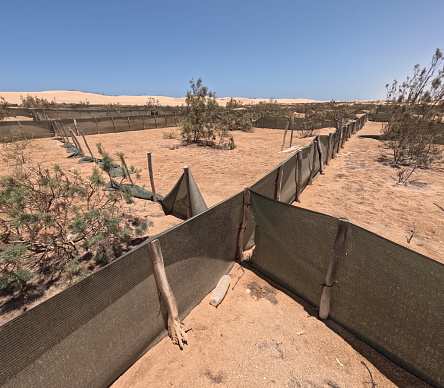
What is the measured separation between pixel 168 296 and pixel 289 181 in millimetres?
4163

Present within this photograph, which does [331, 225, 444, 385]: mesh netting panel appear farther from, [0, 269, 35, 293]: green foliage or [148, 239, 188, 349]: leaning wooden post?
[0, 269, 35, 293]: green foliage

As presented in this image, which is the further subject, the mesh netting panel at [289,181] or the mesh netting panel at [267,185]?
the mesh netting panel at [289,181]

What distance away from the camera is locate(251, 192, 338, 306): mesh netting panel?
→ 270cm

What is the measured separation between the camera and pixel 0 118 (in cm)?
1873

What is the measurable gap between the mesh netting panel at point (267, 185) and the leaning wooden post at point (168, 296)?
78.5 inches

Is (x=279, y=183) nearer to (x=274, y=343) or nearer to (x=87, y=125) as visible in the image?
(x=274, y=343)

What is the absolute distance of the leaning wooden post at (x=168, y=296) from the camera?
222 cm

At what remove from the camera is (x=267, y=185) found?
433 cm

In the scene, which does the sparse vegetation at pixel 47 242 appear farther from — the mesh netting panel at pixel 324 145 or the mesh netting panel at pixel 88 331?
the mesh netting panel at pixel 324 145

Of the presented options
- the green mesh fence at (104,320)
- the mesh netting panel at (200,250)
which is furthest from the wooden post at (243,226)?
the green mesh fence at (104,320)

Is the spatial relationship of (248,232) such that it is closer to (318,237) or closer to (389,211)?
(318,237)

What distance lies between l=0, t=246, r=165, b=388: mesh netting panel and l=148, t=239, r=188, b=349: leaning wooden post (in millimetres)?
71

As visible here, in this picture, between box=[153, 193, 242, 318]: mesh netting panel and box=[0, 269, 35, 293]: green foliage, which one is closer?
box=[153, 193, 242, 318]: mesh netting panel

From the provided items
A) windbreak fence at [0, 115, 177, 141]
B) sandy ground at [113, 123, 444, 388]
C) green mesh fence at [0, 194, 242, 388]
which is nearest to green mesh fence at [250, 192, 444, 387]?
sandy ground at [113, 123, 444, 388]
